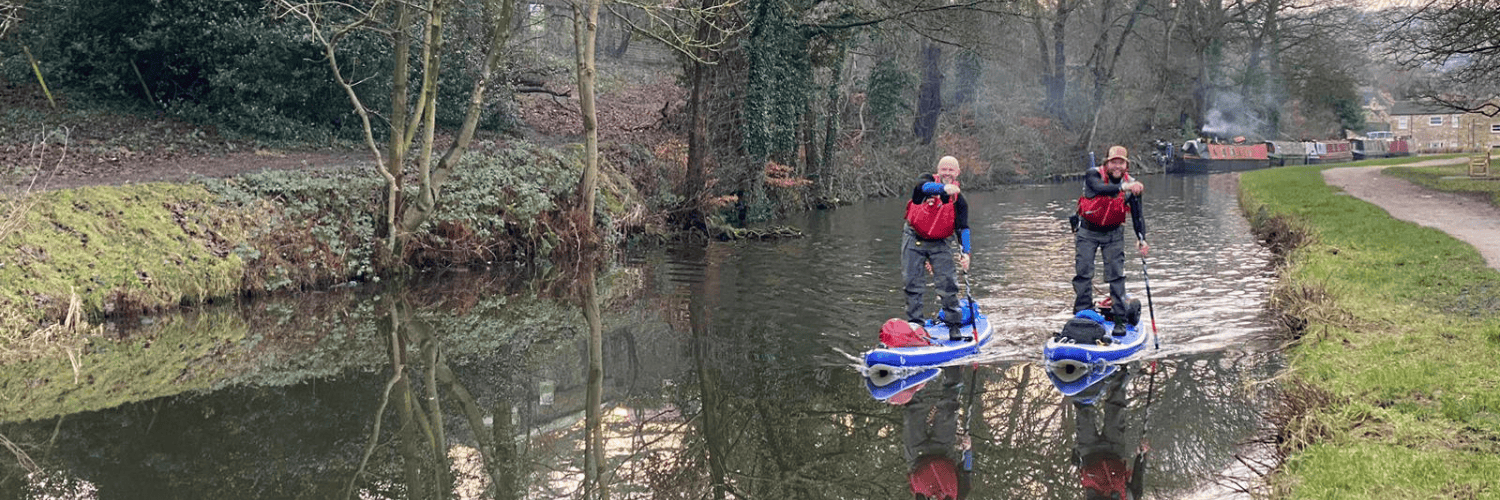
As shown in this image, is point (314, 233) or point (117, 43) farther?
point (117, 43)

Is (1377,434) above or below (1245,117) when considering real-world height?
below

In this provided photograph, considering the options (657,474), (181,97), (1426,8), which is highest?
(1426,8)

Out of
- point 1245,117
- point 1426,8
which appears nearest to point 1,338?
point 1426,8

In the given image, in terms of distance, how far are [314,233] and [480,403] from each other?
8.29m

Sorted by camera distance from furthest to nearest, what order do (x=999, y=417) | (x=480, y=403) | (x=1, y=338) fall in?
(x=1, y=338), (x=480, y=403), (x=999, y=417)

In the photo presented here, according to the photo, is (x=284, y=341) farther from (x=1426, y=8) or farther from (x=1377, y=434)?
(x=1426, y=8)

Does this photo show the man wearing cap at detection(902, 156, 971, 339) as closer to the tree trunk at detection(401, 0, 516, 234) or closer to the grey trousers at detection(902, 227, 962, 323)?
the grey trousers at detection(902, 227, 962, 323)

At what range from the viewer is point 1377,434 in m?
6.64

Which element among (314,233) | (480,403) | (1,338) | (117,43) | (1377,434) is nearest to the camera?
(1377,434)

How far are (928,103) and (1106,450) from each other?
32873 millimetres

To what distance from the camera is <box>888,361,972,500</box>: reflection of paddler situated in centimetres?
659

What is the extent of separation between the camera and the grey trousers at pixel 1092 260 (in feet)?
33.7

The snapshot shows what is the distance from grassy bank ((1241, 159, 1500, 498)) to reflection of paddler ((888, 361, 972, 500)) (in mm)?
1752

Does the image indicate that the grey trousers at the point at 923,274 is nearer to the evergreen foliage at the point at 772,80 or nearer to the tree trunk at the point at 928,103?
the evergreen foliage at the point at 772,80
